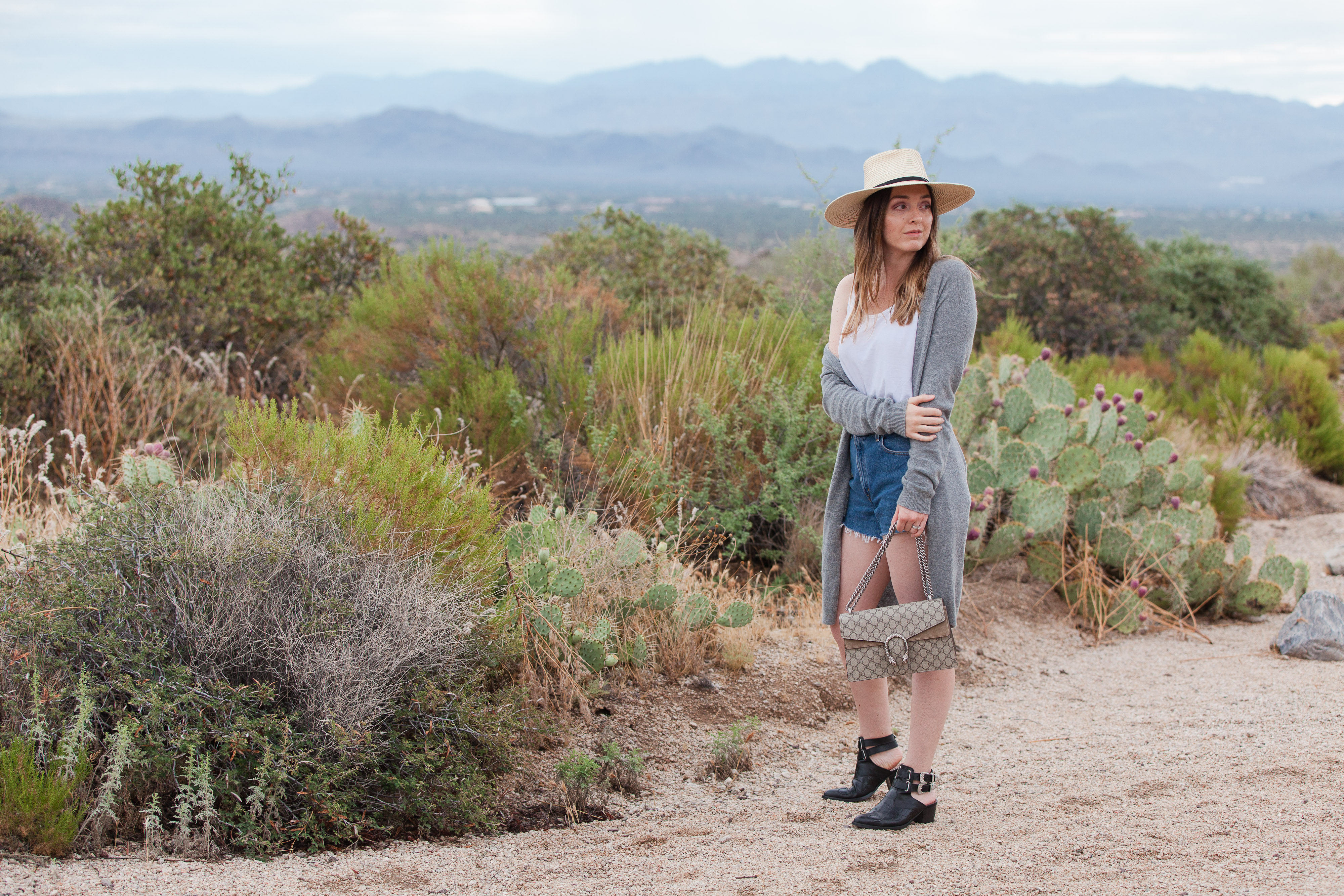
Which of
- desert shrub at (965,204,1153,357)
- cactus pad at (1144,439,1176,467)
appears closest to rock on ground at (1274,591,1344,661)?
cactus pad at (1144,439,1176,467)

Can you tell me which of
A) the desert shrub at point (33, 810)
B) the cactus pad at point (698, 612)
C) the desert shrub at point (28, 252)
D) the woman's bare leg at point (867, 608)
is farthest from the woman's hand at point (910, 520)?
the desert shrub at point (28, 252)

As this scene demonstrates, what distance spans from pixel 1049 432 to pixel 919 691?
11.1 ft

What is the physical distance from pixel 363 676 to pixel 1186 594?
488cm

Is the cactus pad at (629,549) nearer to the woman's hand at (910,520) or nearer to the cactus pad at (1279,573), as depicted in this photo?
the woman's hand at (910,520)

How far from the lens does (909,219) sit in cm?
306

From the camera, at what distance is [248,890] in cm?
257

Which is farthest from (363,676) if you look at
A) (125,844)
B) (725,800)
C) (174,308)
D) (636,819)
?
(174,308)

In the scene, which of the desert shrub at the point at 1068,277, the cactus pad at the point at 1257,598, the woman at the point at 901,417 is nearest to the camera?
the woman at the point at 901,417

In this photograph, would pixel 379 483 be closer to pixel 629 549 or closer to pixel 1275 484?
pixel 629 549

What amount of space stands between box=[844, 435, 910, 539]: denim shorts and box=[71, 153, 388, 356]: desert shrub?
254 inches

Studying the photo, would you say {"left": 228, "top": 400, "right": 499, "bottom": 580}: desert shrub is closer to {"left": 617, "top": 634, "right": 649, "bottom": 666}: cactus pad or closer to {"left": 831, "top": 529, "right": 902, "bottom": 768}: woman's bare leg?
{"left": 617, "top": 634, "right": 649, "bottom": 666}: cactus pad

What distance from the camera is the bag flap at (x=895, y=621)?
296 cm

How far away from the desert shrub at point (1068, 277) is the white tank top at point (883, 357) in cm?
1038

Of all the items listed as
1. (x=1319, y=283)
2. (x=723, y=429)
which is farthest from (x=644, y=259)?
(x=1319, y=283)
